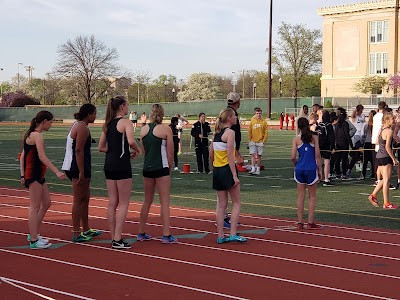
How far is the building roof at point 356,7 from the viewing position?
84125 mm

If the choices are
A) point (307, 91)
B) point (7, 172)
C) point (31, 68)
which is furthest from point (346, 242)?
point (31, 68)

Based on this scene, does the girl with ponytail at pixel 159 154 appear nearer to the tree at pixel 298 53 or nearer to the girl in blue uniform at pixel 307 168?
the girl in blue uniform at pixel 307 168

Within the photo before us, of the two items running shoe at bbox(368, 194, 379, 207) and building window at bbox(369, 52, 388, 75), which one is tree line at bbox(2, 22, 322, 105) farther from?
running shoe at bbox(368, 194, 379, 207)

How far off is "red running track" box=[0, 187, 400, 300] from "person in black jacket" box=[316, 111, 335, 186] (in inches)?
267

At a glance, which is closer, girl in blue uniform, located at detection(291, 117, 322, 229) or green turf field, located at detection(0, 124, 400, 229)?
girl in blue uniform, located at detection(291, 117, 322, 229)

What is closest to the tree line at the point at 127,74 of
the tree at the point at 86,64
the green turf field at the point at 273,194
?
the tree at the point at 86,64

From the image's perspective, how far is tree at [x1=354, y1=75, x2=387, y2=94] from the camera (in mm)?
82125

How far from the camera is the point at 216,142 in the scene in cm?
1108

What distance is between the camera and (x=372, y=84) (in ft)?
270

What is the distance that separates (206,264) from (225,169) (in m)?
1.91

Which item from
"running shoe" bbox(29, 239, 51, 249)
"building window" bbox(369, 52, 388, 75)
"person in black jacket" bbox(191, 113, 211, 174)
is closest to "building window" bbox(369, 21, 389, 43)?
"building window" bbox(369, 52, 388, 75)

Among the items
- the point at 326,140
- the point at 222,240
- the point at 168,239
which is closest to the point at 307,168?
the point at 222,240

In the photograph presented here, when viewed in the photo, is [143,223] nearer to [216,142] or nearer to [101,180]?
[216,142]

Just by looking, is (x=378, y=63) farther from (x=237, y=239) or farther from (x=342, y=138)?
(x=237, y=239)
